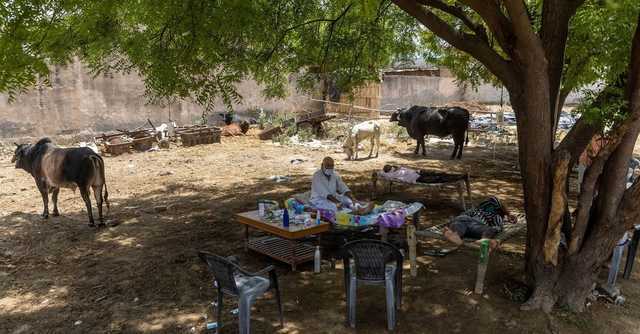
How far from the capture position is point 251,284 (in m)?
4.76

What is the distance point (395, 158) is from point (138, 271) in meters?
10.1

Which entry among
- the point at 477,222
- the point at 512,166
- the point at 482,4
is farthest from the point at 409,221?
the point at 512,166

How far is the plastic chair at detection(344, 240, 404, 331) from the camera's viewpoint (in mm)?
4781

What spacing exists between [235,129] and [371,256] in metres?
15.2

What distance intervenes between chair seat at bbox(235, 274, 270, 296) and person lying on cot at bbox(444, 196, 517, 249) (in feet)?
8.00

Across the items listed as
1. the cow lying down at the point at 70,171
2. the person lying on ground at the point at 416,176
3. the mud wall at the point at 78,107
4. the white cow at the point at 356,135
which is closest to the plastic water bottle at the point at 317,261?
the person lying on ground at the point at 416,176

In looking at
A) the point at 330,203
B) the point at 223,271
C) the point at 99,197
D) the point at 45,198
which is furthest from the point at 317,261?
the point at 45,198

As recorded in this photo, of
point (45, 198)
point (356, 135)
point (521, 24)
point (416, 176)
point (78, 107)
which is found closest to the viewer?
point (521, 24)

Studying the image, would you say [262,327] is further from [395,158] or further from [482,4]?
[395,158]

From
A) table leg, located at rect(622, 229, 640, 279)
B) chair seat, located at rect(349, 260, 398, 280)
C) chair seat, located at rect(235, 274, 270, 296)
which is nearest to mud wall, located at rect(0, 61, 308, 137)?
chair seat, located at rect(235, 274, 270, 296)

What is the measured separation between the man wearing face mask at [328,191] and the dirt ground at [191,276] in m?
1.25

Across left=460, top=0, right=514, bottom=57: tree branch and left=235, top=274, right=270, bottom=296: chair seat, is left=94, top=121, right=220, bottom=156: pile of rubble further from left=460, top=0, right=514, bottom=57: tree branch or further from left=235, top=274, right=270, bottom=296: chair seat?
left=460, top=0, right=514, bottom=57: tree branch

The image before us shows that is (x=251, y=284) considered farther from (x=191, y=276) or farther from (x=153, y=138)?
(x=153, y=138)

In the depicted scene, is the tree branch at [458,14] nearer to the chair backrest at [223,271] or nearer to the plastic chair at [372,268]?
the plastic chair at [372,268]
